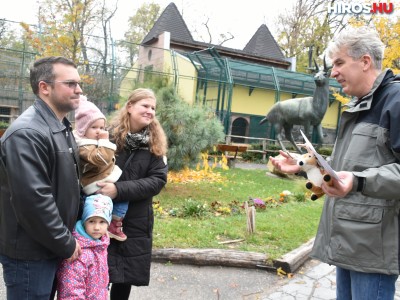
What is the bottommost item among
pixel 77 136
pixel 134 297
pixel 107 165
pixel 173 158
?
pixel 134 297

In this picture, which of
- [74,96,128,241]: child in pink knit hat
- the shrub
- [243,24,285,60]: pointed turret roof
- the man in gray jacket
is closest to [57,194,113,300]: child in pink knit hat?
[74,96,128,241]: child in pink knit hat

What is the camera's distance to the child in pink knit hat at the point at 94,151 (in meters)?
2.38

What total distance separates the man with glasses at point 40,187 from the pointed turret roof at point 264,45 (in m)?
31.3

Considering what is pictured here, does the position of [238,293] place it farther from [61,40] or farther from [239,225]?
[61,40]

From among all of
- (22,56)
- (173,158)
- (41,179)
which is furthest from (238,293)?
(22,56)

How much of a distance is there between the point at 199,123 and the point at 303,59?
29144 mm

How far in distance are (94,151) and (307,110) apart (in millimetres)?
10797

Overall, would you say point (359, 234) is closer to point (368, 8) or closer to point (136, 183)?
point (136, 183)

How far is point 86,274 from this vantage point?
87.1 inches

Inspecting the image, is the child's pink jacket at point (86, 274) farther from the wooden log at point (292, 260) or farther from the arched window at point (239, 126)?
the arched window at point (239, 126)

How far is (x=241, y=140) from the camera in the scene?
24016 mm

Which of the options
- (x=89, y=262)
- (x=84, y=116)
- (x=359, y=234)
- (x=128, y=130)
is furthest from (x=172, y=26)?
(x=359, y=234)

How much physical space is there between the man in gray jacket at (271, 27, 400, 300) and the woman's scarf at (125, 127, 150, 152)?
1.13m

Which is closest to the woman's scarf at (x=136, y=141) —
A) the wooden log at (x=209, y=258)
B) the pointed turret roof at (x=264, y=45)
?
the wooden log at (x=209, y=258)
